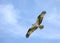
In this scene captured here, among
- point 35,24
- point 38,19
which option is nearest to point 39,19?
point 38,19

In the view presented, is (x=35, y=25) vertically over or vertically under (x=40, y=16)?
under

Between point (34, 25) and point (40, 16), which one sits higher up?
point (40, 16)

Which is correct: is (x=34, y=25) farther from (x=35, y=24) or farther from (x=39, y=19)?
(x=39, y=19)

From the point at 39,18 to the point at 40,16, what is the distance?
0.29m

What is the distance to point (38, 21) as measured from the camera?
50.9ft

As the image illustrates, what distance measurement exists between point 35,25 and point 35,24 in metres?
0.11

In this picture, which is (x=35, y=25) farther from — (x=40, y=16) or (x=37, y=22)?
(x=40, y=16)

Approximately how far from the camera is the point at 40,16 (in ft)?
52.8

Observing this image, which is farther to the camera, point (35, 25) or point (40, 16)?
point (40, 16)

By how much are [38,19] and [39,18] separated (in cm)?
17

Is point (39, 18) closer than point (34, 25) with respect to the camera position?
No

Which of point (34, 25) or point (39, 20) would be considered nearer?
point (34, 25)

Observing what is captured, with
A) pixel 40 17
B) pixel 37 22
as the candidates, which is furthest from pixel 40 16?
pixel 37 22

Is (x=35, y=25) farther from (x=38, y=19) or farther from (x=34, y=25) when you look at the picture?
(x=38, y=19)
